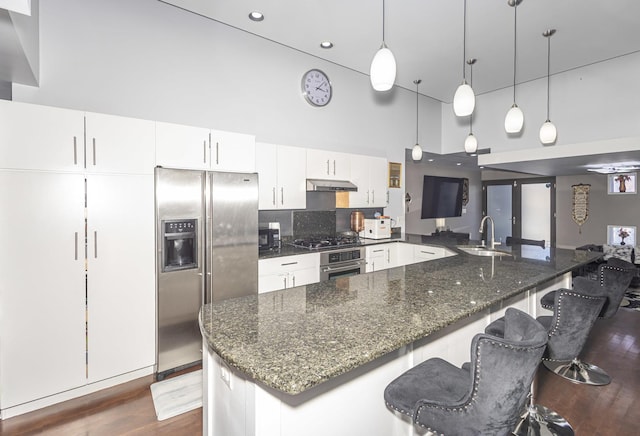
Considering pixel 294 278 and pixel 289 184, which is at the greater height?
pixel 289 184

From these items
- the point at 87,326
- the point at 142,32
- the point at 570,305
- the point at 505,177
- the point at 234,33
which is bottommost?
the point at 87,326

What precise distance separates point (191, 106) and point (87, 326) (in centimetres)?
216

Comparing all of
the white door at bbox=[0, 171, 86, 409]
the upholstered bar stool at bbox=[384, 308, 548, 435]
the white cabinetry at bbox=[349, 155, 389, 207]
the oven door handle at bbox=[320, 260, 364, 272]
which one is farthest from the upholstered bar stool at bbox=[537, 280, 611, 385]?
the white door at bbox=[0, 171, 86, 409]

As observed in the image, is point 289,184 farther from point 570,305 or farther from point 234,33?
point 570,305

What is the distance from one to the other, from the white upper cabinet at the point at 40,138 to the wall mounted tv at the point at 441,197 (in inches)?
268

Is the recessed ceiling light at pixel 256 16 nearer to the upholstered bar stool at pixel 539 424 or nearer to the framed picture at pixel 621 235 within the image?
the upholstered bar stool at pixel 539 424

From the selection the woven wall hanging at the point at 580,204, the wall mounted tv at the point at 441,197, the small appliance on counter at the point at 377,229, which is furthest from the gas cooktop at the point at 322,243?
the woven wall hanging at the point at 580,204

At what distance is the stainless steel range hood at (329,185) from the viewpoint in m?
3.93

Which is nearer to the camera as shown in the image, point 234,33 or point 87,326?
point 87,326

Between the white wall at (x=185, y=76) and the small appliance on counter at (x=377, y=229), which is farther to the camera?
the small appliance on counter at (x=377, y=229)

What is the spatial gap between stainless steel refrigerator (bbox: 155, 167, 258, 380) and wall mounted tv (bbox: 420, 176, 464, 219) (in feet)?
18.5

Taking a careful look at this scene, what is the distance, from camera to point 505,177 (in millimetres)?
9219

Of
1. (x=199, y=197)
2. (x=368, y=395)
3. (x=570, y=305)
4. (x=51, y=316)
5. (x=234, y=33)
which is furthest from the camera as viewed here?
(x=234, y=33)

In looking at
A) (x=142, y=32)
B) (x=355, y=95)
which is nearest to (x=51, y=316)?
(x=142, y=32)
